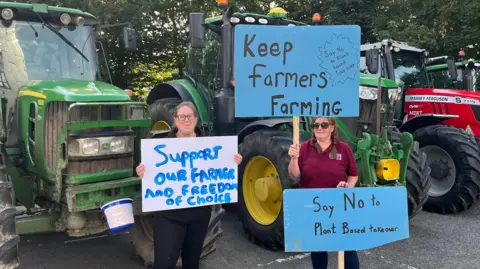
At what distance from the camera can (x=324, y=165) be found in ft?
9.98

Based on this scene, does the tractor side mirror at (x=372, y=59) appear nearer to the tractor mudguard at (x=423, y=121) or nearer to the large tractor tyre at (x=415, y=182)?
the large tractor tyre at (x=415, y=182)

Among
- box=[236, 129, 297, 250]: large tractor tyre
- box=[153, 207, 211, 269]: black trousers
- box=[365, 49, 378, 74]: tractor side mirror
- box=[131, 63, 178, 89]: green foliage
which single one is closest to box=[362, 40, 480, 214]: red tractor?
box=[365, 49, 378, 74]: tractor side mirror

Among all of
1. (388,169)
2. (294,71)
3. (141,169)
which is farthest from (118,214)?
(388,169)

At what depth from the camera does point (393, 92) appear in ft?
18.1

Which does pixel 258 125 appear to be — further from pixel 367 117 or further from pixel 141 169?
pixel 141 169

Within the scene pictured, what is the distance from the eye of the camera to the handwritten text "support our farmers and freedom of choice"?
116 inches

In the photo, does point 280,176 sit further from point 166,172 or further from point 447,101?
point 447,101

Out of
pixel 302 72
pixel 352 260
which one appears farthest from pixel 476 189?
pixel 302 72

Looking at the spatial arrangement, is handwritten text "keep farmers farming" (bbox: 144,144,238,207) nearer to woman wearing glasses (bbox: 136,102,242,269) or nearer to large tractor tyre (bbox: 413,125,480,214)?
woman wearing glasses (bbox: 136,102,242,269)

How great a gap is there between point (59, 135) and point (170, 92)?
3.44 meters

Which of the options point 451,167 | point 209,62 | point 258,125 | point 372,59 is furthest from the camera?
point 451,167

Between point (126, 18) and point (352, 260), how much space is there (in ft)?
30.3

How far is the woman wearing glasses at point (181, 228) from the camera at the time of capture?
288cm

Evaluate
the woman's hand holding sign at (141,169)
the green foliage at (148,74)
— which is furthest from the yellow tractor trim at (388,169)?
the green foliage at (148,74)
